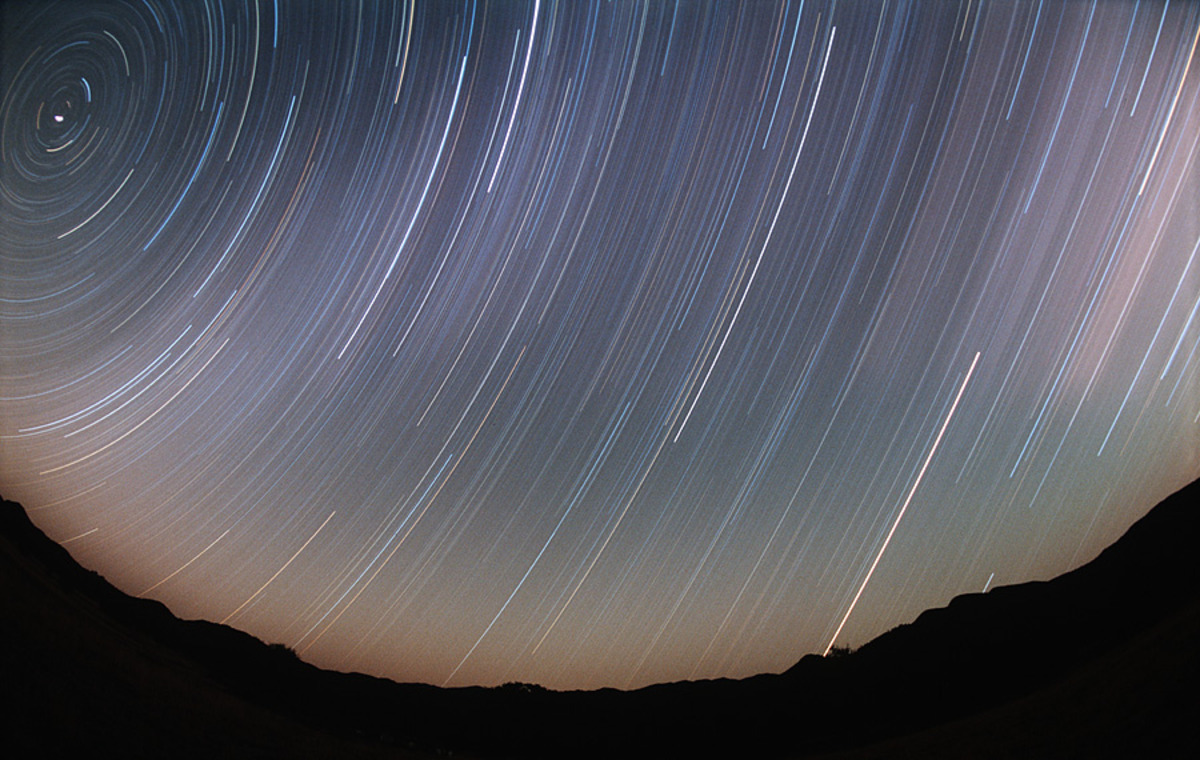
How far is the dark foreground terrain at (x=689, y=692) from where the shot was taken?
6355 millimetres

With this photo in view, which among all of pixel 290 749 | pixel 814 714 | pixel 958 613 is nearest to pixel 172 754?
pixel 290 749

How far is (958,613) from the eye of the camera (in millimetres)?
19547

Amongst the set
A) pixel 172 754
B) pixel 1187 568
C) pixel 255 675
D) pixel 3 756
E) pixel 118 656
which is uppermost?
pixel 1187 568

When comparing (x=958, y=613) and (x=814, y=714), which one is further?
(x=958, y=613)

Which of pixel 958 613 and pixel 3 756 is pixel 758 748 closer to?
pixel 958 613

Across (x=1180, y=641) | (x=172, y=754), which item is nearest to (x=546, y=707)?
(x=172, y=754)

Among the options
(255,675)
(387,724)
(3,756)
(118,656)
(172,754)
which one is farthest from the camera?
(255,675)

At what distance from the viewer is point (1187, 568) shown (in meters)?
15.1

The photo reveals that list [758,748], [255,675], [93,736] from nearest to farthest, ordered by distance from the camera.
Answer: [93,736] → [758,748] → [255,675]

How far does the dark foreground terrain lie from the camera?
20.9 ft

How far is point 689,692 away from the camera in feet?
68.5

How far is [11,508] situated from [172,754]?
59.8 ft

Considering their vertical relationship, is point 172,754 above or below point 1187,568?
below

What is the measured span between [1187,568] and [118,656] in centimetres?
2395
